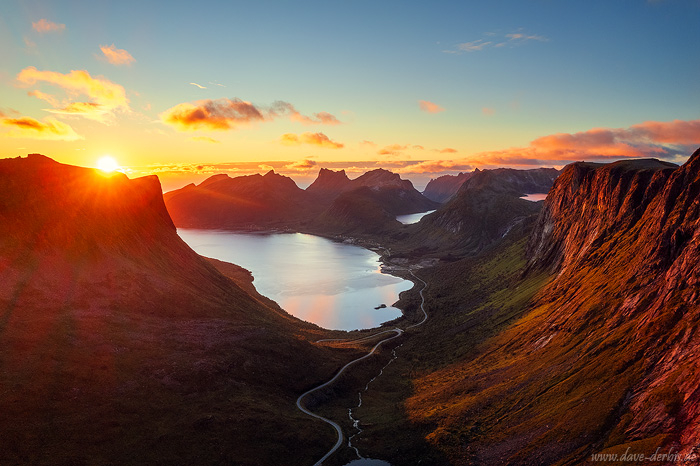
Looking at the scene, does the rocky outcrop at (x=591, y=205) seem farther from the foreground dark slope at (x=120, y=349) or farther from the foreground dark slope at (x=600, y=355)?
the foreground dark slope at (x=120, y=349)

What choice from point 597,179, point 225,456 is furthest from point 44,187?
point 597,179

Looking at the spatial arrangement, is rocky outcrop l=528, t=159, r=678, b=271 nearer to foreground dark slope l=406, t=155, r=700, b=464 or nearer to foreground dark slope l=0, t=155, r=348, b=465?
foreground dark slope l=406, t=155, r=700, b=464

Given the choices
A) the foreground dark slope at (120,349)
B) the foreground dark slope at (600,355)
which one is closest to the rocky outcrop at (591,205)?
the foreground dark slope at (600,355)

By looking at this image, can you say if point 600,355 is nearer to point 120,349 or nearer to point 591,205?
point 591,205

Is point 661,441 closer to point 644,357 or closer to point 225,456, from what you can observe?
point 644,357

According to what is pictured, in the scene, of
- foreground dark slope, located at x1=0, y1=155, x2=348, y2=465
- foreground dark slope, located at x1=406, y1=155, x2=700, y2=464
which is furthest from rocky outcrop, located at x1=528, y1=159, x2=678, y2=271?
foreground dark slope, located at x1=0, y1=155, x2=348, y2=465

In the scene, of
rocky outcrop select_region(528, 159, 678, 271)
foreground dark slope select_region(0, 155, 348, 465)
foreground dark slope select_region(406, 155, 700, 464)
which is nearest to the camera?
foreground dark slope select_region(406, 155, 700, 464)
